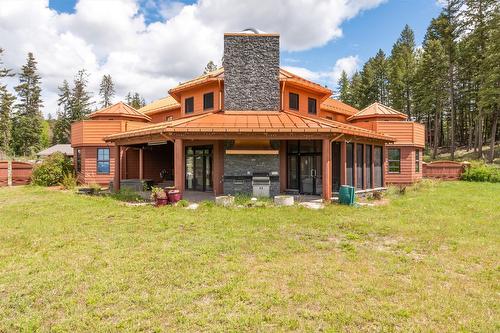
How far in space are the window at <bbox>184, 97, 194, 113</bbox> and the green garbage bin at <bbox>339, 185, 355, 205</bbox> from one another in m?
9.92

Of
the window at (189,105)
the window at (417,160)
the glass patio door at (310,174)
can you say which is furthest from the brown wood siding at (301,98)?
the window at (417,160)

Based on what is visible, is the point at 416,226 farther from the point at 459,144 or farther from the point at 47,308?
the point at 459,144

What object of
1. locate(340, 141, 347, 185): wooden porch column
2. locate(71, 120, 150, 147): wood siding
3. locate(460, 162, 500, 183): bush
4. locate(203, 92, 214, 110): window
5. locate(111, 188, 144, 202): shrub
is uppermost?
locate(203, 92, 214, 110): window

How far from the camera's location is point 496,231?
315 inches

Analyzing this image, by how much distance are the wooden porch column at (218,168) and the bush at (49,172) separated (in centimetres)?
A: 1120

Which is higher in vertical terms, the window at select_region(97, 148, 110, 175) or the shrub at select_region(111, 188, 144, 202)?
the window at select_region(97, 148, 110, 175)

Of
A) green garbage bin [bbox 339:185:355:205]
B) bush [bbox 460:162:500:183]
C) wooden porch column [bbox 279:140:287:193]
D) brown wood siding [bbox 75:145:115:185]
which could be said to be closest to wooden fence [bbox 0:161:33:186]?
brown wood siding [bbox 75:145:115:185]

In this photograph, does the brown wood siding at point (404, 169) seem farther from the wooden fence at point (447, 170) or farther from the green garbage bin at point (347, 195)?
the green garbage bin at point (347, 195)

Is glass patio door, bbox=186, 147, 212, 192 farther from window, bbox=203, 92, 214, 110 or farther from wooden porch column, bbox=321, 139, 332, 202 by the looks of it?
wooden porch column, bbox=321, 139, 332, 202

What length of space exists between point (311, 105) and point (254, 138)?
657 centimetres

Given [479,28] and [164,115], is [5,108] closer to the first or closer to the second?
[164,115]

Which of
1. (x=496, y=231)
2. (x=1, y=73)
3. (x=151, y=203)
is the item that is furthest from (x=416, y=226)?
(x=1, y=73)

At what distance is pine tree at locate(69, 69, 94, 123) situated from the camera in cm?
5344

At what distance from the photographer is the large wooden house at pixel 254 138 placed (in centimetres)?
1280
